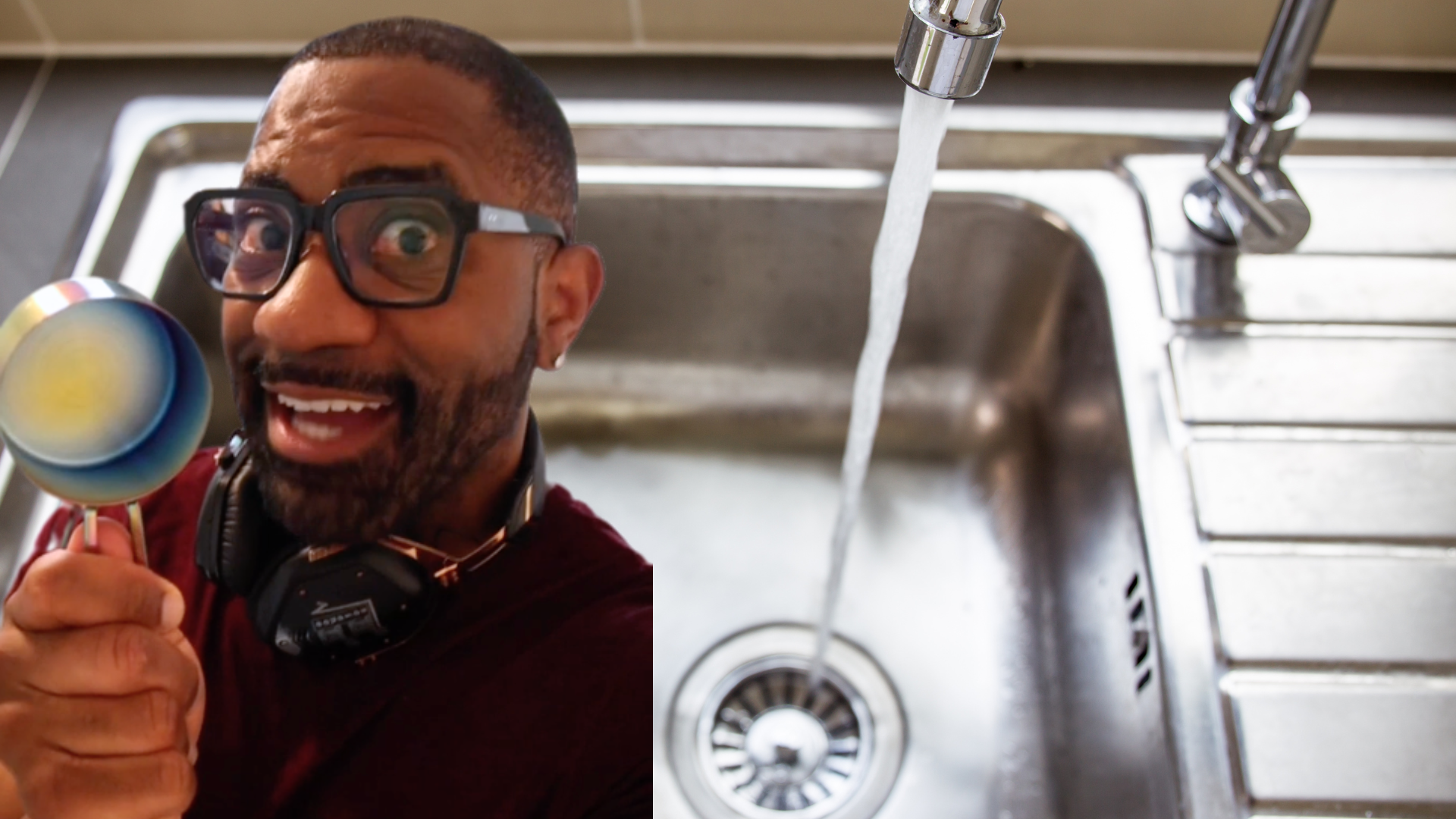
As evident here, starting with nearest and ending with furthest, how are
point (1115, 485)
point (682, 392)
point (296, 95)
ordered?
point (296, 95) < point (1115, 485) < point (682, 392)

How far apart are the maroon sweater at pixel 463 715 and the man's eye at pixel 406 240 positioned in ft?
0.48

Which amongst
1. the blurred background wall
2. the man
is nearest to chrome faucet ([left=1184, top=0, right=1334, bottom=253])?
the blurred background wall

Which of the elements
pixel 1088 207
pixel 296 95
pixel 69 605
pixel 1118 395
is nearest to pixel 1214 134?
pixel 1088 207

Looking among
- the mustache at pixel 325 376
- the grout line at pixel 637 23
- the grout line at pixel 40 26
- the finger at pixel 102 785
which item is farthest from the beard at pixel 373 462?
the grout line at pixel 40 26

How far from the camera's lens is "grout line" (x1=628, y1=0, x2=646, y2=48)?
38.1 inches

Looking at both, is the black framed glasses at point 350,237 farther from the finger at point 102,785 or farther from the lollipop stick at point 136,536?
the finger at point 102,785

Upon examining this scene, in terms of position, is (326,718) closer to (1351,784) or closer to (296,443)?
(296,443)

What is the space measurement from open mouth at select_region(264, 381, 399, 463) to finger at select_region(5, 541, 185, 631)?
82 millimetres

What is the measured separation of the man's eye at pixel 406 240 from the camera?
0.51 m

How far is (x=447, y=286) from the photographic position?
0.53 m

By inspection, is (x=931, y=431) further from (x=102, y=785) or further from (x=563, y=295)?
(x=102, y=785)

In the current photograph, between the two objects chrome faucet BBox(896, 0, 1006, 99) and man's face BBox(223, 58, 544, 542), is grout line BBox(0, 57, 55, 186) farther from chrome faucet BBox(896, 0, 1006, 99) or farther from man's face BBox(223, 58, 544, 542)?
chrome faucet BBox(896, 0, 1006, 99)

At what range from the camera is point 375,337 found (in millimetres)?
508

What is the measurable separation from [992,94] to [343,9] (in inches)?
23.1
